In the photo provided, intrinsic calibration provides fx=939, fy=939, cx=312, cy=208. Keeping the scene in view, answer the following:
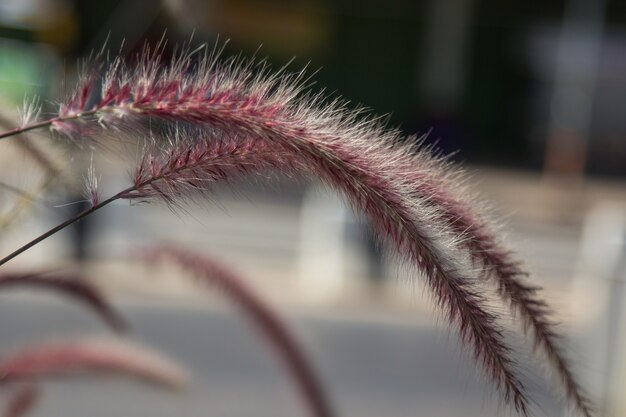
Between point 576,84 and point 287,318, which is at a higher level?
point 576,84

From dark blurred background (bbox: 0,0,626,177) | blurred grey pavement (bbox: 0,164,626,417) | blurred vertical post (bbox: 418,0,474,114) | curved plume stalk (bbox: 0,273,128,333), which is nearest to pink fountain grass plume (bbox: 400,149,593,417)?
curved plume stalk (bbox: 0,273,128,333)

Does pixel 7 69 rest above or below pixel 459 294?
above

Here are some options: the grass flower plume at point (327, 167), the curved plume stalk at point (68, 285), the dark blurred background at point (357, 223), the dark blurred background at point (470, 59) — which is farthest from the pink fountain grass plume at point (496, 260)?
the dark blurred background at point (470, 59)

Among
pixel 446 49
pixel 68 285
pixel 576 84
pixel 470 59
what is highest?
pixel 470 59

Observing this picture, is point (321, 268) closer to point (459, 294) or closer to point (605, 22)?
point (459, 294)

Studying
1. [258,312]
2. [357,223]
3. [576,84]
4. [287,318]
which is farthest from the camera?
[576,84]

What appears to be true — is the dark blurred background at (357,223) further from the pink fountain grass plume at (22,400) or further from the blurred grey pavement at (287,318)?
the pink fountain grass plume at (22,400)

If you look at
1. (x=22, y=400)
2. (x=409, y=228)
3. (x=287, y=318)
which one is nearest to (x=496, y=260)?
(x=409, y=228)

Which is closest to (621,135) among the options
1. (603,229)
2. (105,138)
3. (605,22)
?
(605,22)

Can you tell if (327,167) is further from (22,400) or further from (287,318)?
(287,318)
